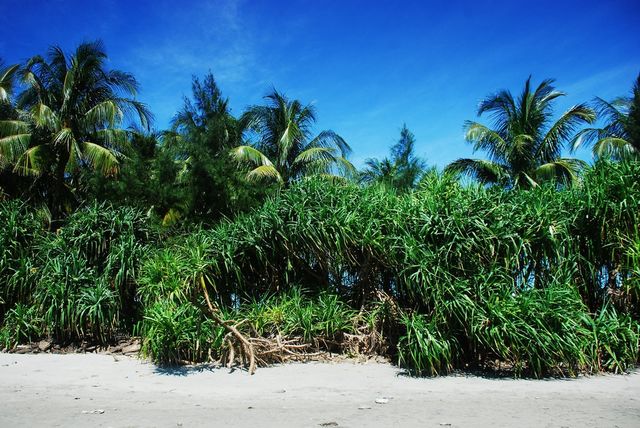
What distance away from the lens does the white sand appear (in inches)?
A: 187

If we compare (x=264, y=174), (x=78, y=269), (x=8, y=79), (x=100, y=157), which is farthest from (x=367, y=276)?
(x=8, y=79)

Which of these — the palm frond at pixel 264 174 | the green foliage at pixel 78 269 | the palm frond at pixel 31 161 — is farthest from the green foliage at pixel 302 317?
the palm frond at pixel 31 161

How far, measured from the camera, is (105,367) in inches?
298

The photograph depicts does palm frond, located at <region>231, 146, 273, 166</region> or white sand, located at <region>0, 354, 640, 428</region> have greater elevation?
palm frond, located at <region>231, 146, 273, 166</region>

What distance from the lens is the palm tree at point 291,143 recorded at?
19.8 m

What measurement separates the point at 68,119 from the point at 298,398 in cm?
1535

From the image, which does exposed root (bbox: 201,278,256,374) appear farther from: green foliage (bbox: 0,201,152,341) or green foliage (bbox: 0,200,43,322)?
green foliage (bbox: 0,200,43,322)

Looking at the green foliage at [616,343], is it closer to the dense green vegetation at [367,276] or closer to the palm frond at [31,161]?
the dense green vegetation at [367,276]

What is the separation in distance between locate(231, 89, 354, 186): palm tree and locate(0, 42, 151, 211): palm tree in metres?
4.77

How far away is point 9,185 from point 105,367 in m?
13.5

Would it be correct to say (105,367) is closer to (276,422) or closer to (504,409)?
(276,422)

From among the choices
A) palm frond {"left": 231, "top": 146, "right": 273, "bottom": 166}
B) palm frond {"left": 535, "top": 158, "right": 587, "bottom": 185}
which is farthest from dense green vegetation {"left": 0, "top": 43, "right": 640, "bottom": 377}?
palm frond {"left": 535, "top": 158, "right": 587, "bottom": 185}

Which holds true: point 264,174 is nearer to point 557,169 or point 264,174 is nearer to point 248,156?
point 248,156

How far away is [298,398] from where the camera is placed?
5730mm
